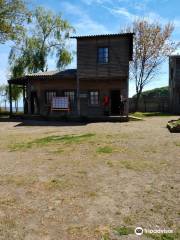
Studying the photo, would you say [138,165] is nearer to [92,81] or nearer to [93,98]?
[92,81]

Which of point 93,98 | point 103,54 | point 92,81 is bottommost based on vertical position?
point 93,98

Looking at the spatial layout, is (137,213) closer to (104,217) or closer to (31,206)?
(104,217)

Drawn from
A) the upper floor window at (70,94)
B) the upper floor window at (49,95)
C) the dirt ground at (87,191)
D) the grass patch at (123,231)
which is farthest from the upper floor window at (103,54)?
the grass patch at (123,231)

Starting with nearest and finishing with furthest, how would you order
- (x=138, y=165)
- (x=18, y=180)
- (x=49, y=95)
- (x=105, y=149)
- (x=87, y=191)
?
(x=87, y=191)
(x=18, y=180)
(x=138, y=165)
(x=105, y=149)
(x=49, y=95)

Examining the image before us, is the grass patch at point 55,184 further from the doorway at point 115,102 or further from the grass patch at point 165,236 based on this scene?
the doorway at point 115,102

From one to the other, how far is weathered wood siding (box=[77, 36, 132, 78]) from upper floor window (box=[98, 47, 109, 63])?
25cm

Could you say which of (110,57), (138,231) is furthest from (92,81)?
(138,231)

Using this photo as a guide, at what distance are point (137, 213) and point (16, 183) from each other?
9.55ft

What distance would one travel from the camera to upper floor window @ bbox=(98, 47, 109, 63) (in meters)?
25.4

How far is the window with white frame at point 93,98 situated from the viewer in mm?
27453

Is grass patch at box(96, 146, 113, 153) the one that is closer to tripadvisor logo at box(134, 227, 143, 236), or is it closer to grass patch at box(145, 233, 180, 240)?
tripadvisor logo at box(134, 227, 143, 236)

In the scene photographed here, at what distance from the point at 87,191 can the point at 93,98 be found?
21.7 metres

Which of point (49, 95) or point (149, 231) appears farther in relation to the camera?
point (49, 95)

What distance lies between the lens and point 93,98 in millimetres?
27547
